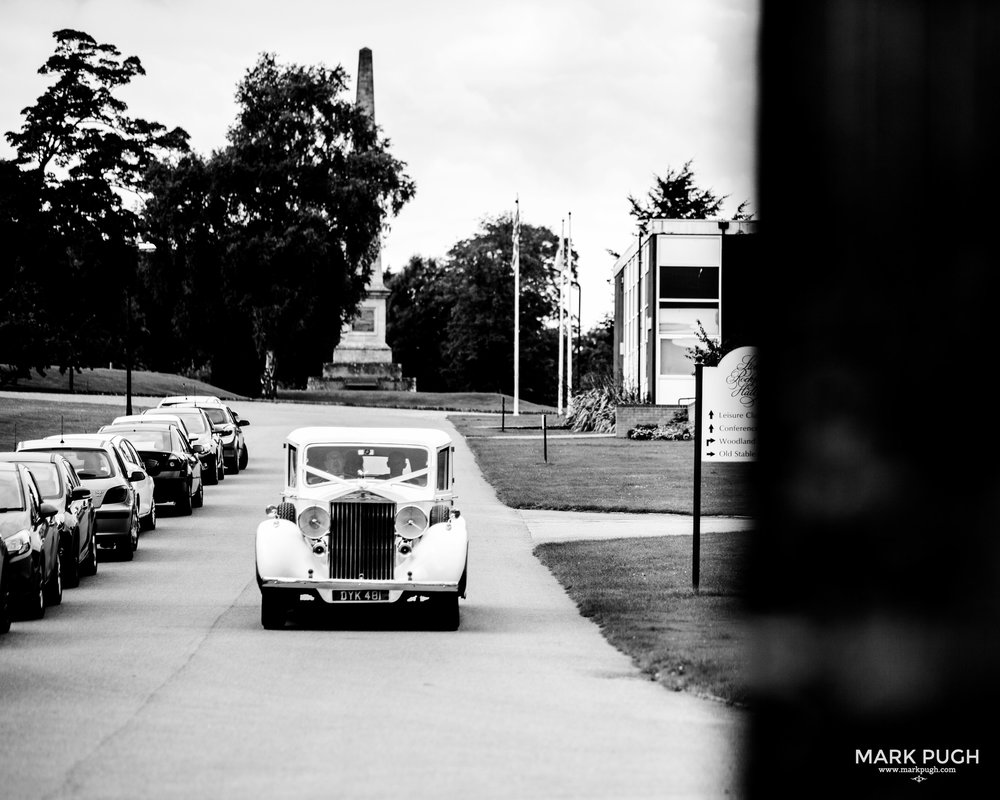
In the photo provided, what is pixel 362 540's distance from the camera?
47.5ft

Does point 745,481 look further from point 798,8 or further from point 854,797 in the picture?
point 798,8

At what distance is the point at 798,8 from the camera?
2068 mm

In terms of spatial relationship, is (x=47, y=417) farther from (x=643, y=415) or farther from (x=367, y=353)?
(x=367, y=353)

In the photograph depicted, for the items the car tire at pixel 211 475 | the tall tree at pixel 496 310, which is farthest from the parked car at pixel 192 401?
the tall tree at pixel 496 310

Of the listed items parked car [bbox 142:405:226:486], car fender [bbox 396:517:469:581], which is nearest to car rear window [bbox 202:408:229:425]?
parked car [bbox 142:405:226:486]

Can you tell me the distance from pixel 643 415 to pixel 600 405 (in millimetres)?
6225

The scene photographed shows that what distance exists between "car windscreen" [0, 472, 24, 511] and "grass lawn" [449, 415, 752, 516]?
10688 millimetres

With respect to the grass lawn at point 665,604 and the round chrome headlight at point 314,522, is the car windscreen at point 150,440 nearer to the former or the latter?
the grass lawn at point 665,604

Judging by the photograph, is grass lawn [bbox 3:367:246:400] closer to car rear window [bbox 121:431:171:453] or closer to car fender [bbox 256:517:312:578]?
car rear window [bbox 121:431:171:453]

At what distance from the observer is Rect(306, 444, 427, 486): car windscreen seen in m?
15.5

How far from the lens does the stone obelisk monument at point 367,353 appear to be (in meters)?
86.7

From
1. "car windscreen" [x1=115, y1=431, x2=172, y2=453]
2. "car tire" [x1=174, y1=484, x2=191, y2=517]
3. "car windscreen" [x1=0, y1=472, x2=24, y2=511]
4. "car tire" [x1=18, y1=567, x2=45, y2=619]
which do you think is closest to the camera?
"car tire" [x1=18, y1=567, x2=45, y2=619]

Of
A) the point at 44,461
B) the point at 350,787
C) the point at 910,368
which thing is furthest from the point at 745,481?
the point at 44,461

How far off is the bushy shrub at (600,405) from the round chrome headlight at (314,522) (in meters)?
41.0
